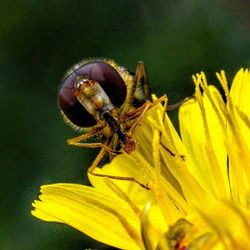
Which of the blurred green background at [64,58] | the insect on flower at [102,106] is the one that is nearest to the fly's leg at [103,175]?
the insect on flower at [102,106]

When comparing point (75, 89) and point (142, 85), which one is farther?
point (142, 85)

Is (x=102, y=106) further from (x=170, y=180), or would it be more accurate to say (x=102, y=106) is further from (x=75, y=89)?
(x=170, y=180)

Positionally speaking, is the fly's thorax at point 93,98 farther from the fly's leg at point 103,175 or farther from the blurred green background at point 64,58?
the blurred green background at point 64,58

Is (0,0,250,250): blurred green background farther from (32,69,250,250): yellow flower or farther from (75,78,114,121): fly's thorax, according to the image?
(75,78,114,121): fly's thorax

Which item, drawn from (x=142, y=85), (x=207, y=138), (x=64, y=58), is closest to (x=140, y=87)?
(x=142, y=85)

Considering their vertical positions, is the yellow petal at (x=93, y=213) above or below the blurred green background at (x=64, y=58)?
below

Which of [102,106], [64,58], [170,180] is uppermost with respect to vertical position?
[64,58]
